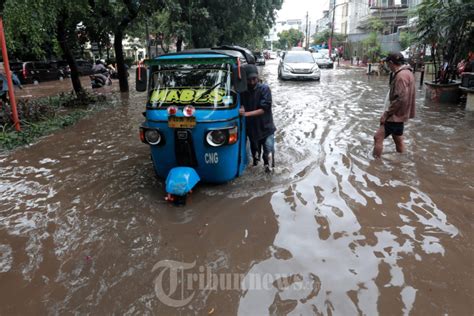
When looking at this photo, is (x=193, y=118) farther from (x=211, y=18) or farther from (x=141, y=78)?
(x=211, y=18)

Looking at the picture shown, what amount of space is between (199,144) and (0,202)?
2.95m

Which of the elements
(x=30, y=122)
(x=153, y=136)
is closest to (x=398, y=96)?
(x=153, y=136)

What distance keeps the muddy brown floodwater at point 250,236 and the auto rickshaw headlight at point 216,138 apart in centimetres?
80

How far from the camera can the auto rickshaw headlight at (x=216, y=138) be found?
192 inches

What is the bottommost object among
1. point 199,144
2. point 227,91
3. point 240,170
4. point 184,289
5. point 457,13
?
point 184,289

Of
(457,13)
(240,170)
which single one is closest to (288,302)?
(240,170)

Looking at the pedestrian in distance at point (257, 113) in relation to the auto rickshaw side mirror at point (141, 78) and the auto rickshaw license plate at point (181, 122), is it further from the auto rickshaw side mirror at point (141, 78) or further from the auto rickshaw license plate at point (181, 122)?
the auto rickshaw side mirror at point (141, 78)

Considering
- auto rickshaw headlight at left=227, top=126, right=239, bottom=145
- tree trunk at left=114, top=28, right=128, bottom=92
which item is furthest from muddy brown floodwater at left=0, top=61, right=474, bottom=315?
tree trunk at left=114, top=28, right=128, bottom=92

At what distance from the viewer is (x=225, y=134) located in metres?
4.90

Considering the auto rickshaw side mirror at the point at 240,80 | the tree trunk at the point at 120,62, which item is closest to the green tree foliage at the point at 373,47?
the tree trunk at the point at 120,62

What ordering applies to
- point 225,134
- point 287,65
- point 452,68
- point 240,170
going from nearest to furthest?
point 225,134
point 240,170
point 452,68
point 287,65

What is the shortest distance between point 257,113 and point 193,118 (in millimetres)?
1041

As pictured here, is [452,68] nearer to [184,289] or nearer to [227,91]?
→ [227,91]

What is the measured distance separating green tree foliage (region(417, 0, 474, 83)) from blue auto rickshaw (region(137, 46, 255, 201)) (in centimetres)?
927
